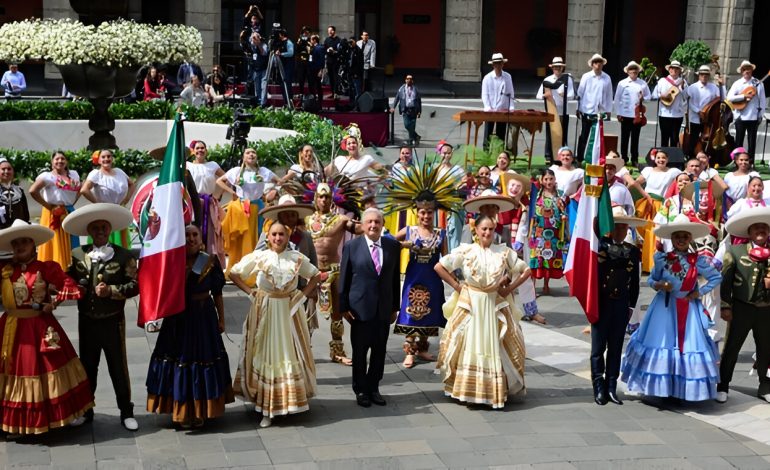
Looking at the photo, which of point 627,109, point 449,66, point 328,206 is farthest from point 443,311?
point 449,66

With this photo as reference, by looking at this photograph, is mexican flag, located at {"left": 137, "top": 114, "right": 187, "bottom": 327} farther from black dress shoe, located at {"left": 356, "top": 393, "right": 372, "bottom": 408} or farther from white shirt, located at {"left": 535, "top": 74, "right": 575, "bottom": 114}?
white shirt, located at {"left": 535, "top": 74, "right": 575, "bottom": 114}

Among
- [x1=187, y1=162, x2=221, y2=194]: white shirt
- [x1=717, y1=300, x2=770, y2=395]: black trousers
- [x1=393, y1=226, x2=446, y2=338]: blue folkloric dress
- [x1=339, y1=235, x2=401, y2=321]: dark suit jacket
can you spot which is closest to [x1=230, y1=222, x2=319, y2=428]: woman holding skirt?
[x1=339, y1=235, x2=401, y2=321]: dark suit jacket

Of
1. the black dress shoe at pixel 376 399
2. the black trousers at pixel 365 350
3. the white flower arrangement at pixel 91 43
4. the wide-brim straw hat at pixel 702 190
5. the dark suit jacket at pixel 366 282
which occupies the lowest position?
the black dress shoe at pixel 376 399

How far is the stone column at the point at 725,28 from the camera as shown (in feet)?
113

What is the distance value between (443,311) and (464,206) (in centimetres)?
93

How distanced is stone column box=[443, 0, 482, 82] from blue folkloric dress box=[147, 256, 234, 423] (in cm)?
2576

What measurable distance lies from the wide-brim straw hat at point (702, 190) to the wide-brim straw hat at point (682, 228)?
3.65 metres

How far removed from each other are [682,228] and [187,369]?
414cm

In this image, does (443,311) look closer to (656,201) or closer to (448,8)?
(656,201)

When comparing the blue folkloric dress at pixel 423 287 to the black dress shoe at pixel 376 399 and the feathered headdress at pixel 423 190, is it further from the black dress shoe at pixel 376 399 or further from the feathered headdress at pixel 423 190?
the black dress shoe at pixel 376 399

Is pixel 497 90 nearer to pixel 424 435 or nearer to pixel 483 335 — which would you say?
pixel 483 335

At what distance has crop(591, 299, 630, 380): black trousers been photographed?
32.7 feet

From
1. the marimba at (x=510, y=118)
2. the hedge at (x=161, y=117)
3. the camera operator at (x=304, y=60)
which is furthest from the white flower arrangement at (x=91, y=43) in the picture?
the camera operator at (x=304, y=60)

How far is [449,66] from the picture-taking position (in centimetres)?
3419
